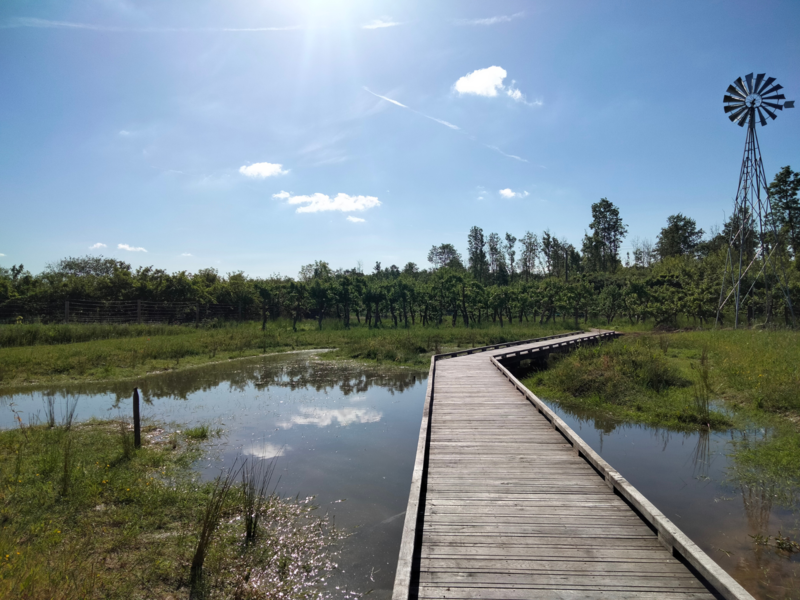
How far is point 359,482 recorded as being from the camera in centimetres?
613

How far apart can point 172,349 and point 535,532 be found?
56.0 feet

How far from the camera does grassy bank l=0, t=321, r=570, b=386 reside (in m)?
13.2

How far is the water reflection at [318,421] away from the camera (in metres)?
5.02

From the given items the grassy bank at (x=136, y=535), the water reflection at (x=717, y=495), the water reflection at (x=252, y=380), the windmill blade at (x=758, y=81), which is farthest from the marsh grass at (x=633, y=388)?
the windmill blade at (x=758, y=81)

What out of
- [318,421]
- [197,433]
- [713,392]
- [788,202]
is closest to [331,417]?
[318,421]

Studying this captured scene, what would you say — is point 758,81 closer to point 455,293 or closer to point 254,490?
point 455,293

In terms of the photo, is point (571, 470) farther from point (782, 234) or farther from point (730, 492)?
point (782, 234)

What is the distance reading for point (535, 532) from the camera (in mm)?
3590

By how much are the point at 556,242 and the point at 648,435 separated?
1975 inches

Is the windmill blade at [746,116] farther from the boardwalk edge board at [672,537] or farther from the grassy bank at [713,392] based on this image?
the boardwalk edge board at [672,537]

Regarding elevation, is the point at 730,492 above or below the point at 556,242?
below

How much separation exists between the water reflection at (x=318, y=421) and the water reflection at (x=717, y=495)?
3.32m

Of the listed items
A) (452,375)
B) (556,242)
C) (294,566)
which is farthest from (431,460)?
(556,242)

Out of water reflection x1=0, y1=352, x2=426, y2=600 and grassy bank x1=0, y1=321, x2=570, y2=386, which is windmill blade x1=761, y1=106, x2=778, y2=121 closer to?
grassy bank x1=0, y1=321, x2=570, y2=386
